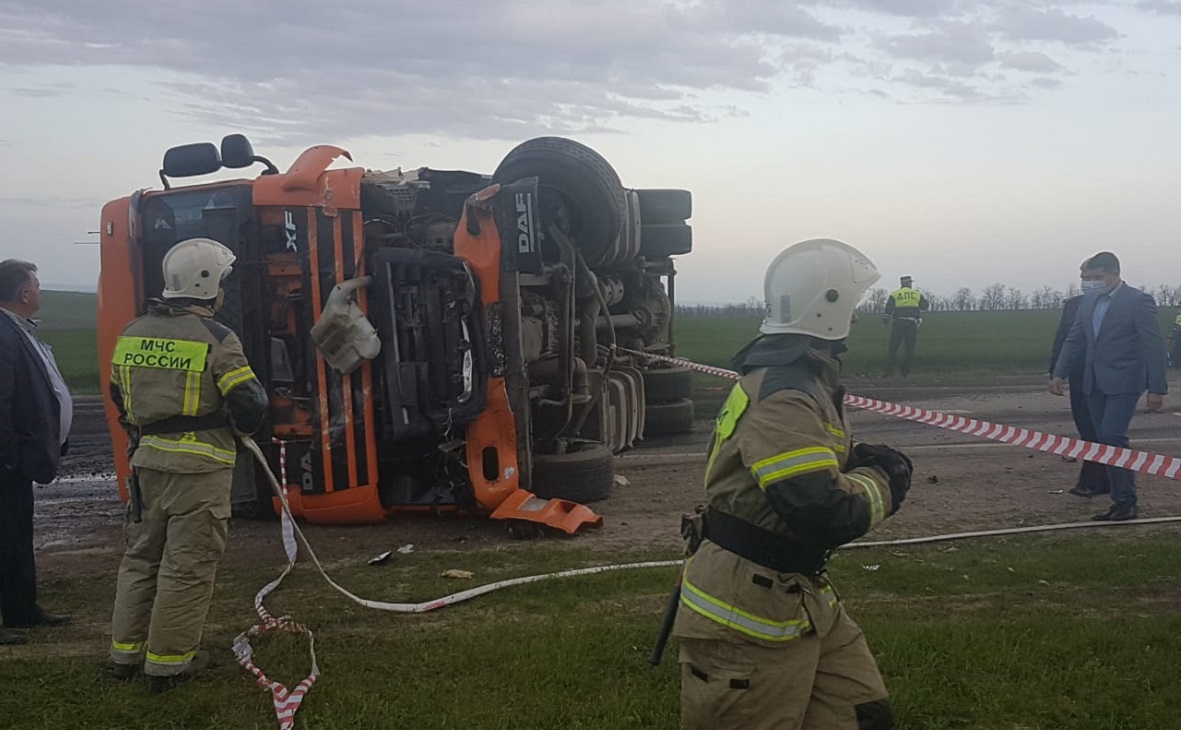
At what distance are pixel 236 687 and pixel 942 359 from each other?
1800cm

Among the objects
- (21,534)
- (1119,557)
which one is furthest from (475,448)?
(1119,557)

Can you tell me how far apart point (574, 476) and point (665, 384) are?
11.5ft

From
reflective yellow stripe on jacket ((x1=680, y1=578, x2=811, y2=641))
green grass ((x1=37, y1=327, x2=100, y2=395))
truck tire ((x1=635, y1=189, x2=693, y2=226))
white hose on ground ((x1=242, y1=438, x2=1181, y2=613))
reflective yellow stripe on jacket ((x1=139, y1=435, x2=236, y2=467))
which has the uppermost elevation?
truck tire ((x1=635, y1=189, x2=693, y2=226))

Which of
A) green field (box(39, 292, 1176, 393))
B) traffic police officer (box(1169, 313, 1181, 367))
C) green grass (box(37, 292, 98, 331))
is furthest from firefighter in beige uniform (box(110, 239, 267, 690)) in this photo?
green grass (box(37, 292, 98, 331))

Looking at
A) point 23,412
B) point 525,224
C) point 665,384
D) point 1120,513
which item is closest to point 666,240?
point 665,384

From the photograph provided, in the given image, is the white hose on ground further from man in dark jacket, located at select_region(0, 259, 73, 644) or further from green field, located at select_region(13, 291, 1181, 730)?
man in dark jacket, located at select_region(0, 259, 73, 644)

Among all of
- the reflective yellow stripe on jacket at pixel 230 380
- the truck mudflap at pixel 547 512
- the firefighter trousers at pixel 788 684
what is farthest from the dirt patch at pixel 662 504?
the firefighter trousers at pixel 788 684

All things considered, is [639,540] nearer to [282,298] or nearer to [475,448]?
[475,448]

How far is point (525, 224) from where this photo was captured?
6875mm

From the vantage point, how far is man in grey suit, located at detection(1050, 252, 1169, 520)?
729cm

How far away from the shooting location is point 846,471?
2.98 metres

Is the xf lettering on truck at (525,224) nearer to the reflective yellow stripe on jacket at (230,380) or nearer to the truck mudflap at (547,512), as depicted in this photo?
the truck mudflap at (547,512)

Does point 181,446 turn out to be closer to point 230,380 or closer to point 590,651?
point 230,380

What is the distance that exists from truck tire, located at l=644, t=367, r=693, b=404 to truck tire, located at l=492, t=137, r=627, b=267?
2.91 metres
